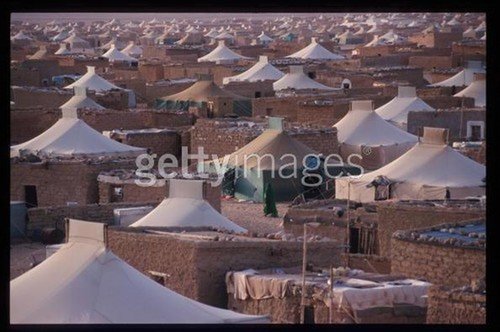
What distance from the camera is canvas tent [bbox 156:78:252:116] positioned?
2225cm

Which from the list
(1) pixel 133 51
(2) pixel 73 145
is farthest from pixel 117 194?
(1) pixel 133 51

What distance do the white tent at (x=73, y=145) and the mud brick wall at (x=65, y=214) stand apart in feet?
13.0

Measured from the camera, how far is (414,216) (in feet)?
34.4

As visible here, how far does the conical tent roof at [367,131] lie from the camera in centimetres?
1800

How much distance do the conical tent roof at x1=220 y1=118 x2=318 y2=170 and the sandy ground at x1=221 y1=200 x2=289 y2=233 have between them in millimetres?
476

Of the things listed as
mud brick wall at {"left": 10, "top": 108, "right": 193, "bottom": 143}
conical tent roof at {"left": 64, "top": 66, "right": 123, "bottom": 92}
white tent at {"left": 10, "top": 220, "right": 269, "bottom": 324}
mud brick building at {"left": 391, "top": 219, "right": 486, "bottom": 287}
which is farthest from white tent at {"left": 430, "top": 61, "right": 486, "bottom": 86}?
white tent at {"left": 10, "top": 220, "right": 269, "bottom": 324}

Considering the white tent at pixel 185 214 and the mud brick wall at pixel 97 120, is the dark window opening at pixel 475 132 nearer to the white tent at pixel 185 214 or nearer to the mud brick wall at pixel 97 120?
the mud brick wall at pixel 97 120

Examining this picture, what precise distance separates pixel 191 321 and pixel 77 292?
0.67 metres

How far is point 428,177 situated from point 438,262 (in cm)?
555

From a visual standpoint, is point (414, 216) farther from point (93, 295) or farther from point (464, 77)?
point (464, 77)
